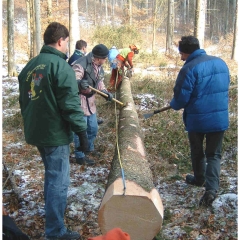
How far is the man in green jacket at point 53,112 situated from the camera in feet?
8.77

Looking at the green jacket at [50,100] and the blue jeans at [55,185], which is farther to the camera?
the blue jeans at [55,185]

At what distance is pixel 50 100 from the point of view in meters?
2.71

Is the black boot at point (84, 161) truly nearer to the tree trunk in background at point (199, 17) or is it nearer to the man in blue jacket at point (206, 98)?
the man in blue jacket at point (206, 98)

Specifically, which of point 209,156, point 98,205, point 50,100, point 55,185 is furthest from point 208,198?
point 50,100

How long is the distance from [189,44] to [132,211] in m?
2.20

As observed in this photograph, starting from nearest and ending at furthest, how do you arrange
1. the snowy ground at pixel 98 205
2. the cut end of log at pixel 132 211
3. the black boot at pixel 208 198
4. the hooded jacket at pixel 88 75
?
the cut end of log at pixel 132 211 → the snowy ground at pixel 98 205 → the black boot at pixel 208 198 → the hooded jacket at pixel 88 75

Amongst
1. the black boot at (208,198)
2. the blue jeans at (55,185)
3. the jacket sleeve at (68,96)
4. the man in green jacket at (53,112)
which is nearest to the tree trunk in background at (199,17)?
the black boot at (208,198)

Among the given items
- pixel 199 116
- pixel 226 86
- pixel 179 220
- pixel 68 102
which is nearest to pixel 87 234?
pixel 179 220

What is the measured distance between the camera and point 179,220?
10.8ft

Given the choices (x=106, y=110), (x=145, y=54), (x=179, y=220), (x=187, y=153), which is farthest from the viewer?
(x=145, y=54)

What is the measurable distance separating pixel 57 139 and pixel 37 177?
72.7 inches

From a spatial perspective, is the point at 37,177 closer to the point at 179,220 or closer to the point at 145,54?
the point at 179,220

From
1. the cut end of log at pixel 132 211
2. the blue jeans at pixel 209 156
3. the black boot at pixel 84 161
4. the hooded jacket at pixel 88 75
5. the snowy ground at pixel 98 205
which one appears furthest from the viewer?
the black boot at pixel 84 161

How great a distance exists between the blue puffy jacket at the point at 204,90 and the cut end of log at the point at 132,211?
4.42 ft
